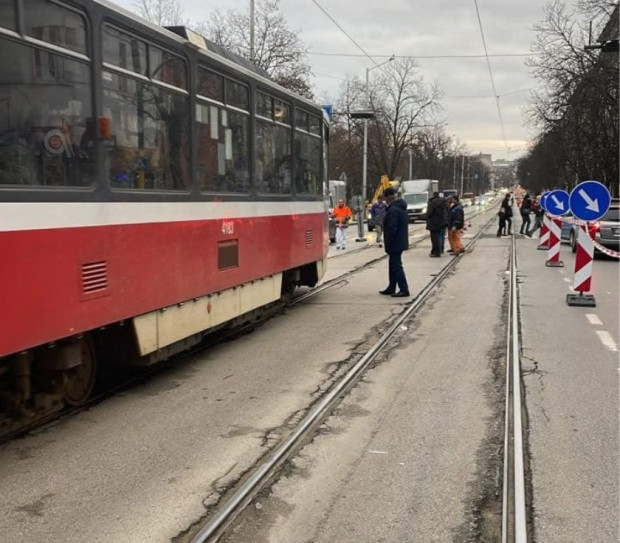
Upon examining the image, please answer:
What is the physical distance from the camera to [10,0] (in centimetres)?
391

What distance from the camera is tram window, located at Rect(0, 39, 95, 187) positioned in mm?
3951

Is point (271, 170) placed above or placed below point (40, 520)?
above

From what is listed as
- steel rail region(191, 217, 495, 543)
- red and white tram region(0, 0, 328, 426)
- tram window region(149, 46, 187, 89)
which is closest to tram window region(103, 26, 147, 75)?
red and white tram region(0, 0, 328, 426)

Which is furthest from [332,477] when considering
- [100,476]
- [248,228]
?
[248,228]

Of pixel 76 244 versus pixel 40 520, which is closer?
pixel 40 520

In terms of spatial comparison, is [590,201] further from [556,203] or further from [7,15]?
[7,15]

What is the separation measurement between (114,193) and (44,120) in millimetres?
858

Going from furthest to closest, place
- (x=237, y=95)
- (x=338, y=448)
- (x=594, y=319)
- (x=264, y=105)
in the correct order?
(x=594, y=319), (x=264, y=105), (x=237, y=95), (x=338, y=448)

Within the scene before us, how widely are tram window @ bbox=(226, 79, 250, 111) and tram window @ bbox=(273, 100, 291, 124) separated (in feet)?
3.49

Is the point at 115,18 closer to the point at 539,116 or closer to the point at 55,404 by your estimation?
the point at 55,404

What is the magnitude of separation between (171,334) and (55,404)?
122 centimetres

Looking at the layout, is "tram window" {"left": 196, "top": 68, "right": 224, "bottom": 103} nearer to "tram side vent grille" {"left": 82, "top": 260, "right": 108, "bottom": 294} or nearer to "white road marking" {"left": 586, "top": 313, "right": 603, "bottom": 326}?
"tram side vent grille" {"left": 82, "top": 260, "right": 108, "bottom": 294}

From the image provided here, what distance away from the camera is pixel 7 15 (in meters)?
3.89

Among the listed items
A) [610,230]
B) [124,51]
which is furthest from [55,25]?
[610,230]
